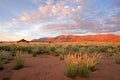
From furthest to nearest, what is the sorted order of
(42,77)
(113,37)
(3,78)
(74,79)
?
(113,37) < (3,78) < (42,77) < (74,79)

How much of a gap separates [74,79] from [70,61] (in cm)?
97

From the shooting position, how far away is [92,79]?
7.64 metres

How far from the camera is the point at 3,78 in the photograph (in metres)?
8.70

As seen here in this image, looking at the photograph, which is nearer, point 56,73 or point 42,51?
point 56,73

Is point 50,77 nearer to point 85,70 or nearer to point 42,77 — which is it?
point 42,77

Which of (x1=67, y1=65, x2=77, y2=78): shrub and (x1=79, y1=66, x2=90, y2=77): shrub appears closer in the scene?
(x1=67, y1=65, x2=77, y2=78): shrub

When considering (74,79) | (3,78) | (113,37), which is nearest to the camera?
(74,79)

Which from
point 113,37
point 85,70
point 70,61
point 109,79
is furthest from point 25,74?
point 113,37

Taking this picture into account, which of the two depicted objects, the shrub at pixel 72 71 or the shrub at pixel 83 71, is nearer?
the shrub at pixel 72 71

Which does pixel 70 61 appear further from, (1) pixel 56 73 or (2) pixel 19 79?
(2) pixel 19 79

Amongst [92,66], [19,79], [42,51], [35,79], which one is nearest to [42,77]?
[35,79]

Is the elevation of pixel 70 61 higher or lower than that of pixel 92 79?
higher

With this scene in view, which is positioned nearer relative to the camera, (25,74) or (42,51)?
(25,74)

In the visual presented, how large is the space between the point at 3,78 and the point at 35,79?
6.49ft
